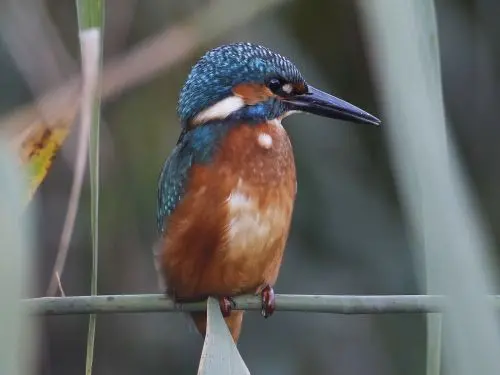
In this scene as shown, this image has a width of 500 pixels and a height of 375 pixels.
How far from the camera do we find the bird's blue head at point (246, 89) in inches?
57.5

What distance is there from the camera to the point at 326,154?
234 cm

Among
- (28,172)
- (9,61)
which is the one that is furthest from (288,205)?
(9,61)

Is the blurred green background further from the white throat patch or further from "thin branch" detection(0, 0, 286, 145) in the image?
"thin branch" detection(0, 0, 286, 145)

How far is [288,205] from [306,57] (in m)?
0.93

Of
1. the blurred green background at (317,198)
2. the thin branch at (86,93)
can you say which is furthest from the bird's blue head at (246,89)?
the blurred green background at (317,198)

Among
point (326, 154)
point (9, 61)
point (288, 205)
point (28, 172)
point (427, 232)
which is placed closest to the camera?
point (427, 232)

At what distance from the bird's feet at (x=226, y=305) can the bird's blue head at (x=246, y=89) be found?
0.27 metres

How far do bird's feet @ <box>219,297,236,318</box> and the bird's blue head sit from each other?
10.5 inches

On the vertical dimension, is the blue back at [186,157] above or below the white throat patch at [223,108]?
below

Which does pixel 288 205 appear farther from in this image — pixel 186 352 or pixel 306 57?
pixel 186 352

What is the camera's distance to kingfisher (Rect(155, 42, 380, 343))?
1.34 m

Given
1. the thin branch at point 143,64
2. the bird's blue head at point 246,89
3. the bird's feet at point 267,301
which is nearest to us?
the thin branch at point 143,64

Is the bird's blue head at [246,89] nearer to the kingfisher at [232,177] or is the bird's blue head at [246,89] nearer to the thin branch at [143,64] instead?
the kingfisher at [232,177]

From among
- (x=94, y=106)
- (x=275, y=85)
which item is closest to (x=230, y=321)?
(x=275, y=85)
